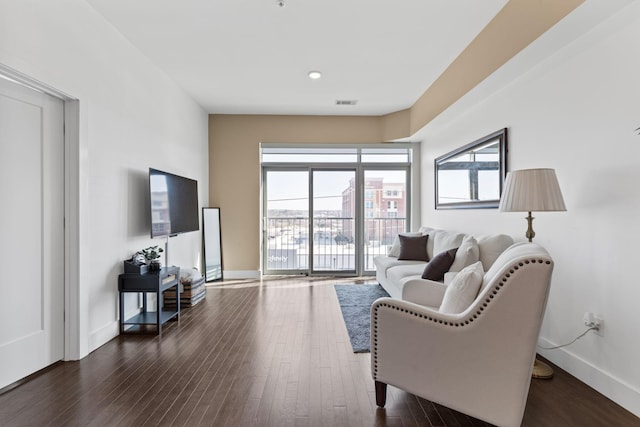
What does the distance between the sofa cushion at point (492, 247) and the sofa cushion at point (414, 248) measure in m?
1.37

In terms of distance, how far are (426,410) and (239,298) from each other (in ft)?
10.0

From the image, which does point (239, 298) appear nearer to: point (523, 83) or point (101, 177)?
point (101, 177)

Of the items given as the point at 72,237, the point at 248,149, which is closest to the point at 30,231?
the point at 72,237

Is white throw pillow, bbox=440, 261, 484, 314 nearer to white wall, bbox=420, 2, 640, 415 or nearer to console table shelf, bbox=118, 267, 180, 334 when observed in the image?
white wall, bbox=420, 2, 640, 415

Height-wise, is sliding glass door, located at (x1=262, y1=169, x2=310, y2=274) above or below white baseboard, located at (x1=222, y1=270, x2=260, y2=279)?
above

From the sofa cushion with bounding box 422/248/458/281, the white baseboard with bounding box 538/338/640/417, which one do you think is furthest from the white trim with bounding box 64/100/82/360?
the white baseboard with bounding box 538/338/640/417

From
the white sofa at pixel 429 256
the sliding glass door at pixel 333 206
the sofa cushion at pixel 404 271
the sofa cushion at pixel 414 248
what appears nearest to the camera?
the white sofa at pixel 429 256

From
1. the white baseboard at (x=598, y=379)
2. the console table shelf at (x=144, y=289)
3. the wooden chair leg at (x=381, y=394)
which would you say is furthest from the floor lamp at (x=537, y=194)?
the console table shelf at (x=144, y=289)

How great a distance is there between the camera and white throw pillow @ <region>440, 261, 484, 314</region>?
1.82 metres

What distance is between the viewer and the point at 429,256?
4.52 m

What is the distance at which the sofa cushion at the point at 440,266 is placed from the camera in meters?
3.29

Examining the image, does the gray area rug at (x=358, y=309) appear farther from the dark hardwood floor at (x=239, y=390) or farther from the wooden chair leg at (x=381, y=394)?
the wooden chair leg at (x=381, y=394)

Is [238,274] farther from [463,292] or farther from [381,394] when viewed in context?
[463,292]

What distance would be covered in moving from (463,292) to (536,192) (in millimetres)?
972
